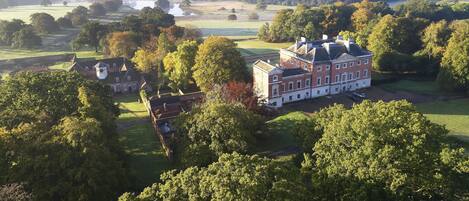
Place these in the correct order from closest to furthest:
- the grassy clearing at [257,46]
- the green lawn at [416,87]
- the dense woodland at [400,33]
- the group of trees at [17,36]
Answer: the dense woodland at [400,33], the green lawn at [416,87], the grassy clearing at [257,46], the group of trees at [17,36]

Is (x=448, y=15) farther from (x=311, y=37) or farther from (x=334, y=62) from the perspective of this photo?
(x=334, y=62)

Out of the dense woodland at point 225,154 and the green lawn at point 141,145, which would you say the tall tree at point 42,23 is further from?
the dense woodland at point 225,154

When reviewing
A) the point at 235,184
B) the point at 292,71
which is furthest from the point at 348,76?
the point at 235,184

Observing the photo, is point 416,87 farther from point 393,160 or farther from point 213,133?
point 393,160

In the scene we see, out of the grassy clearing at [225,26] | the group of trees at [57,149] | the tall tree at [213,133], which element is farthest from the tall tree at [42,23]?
the tall tree at [213,133]

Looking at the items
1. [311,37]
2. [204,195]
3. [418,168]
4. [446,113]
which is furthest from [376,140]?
[311,37]

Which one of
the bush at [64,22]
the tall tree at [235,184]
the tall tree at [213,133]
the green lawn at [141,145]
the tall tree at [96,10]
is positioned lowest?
the green lawn at [141,145]
